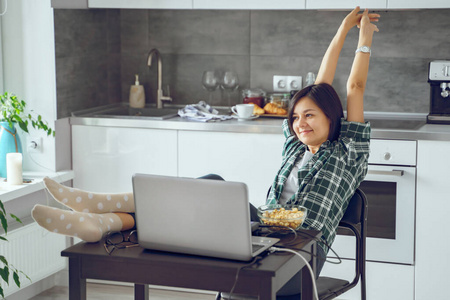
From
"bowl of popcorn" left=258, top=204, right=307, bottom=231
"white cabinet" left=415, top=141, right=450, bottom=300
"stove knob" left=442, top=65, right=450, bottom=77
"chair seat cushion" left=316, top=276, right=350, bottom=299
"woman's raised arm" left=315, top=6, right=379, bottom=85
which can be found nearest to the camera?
"bowl of popcorn" left=258, top=204, right=307, bottom=231

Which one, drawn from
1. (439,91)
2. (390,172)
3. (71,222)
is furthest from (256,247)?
(439,91)

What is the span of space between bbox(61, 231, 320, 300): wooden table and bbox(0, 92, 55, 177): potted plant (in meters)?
1.64

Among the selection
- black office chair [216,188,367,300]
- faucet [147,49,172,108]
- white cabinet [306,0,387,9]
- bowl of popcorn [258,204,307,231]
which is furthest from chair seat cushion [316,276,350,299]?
faucet [147,49,172,108]

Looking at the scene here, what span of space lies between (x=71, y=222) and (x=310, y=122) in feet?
3.17

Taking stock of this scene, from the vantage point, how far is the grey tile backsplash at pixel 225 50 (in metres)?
3.98

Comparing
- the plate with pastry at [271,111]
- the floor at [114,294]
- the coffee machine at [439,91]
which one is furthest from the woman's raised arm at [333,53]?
the floor at [114,294]

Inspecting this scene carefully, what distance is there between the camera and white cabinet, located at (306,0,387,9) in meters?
3.61

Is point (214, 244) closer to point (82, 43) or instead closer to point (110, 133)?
point (110, 133)

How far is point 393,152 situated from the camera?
3508mm

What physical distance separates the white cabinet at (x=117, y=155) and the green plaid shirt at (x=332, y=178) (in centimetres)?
141

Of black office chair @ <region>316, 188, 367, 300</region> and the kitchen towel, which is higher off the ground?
the kitchen towel

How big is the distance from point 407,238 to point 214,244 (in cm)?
194

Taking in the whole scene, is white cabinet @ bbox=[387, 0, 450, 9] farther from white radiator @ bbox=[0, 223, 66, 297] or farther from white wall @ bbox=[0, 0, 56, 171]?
white radiator @ bbox=[0, 223, 66, 297]

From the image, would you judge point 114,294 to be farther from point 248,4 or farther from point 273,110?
point 248,4
